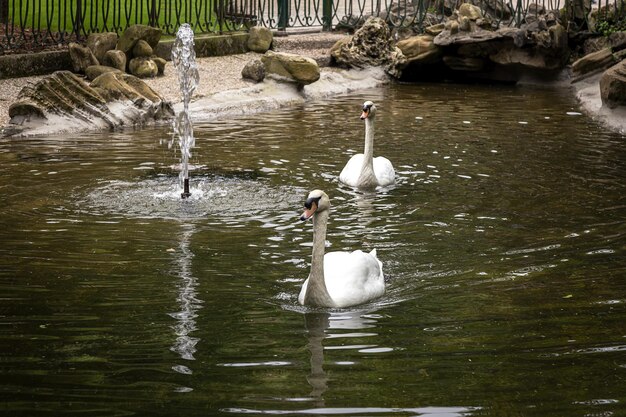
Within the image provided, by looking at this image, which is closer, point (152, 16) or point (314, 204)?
point (314, 204)

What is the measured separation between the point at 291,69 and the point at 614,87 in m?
5.36

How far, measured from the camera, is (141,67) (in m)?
20.0

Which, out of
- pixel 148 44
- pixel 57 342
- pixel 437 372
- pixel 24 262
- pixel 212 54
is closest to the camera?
pixel 437 372

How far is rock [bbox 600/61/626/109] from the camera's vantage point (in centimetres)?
1794

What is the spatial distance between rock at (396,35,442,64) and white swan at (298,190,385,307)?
581 inches

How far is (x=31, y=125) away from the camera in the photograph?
53.0 ft

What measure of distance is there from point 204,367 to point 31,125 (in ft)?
32.2

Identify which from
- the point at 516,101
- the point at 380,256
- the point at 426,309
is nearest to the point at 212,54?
the point at 516,101

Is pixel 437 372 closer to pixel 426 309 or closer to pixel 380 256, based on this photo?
pixel 426 309

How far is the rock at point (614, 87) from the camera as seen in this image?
58.9ft

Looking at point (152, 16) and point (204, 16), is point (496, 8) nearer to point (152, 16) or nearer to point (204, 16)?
point (204, 16)

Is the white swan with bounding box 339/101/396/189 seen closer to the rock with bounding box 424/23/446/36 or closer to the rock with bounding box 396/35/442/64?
the rock with bounding box 396/35/442/64

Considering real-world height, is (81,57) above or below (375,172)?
above

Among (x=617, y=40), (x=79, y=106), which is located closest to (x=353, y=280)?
(x=79, y=106)
